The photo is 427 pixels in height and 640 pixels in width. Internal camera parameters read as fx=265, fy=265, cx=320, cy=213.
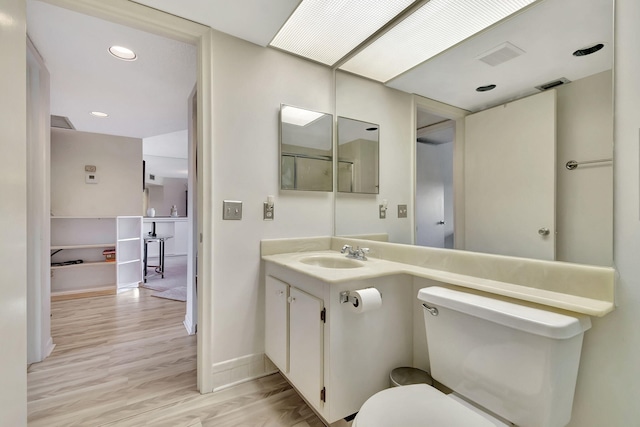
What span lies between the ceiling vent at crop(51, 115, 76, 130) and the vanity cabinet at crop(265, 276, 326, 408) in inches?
146

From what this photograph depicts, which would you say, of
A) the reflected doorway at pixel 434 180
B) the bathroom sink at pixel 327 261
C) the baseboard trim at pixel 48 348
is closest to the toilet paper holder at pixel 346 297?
the bathroom sink at pixel 327 261

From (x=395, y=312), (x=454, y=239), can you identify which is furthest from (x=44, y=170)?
(x=454, y=239)

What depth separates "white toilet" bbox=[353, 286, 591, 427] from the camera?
0.77 m

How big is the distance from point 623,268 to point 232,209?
172 centimetres

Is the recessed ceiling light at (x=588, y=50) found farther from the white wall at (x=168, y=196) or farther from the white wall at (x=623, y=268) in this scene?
the white wall at (x=168, y=196)

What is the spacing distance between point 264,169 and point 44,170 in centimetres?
172

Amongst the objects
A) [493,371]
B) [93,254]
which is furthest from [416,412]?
[93,254]

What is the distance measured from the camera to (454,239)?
1.32 m

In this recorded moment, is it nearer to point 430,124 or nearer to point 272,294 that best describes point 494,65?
point 430,124

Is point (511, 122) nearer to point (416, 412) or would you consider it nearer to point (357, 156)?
point (357, 156)

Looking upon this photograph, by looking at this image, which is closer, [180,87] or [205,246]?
[205,246]

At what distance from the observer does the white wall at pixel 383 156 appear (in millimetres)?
1689

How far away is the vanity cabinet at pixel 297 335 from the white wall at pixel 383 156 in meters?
0.70

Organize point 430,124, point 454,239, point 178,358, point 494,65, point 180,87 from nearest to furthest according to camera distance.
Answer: point 494,65, point 454,239, point 430,124, point 178,358, point 180,87
